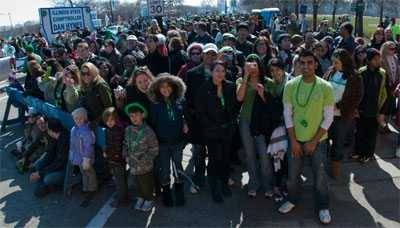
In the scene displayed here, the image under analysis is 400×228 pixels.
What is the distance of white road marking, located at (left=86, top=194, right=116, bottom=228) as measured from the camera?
201 inches

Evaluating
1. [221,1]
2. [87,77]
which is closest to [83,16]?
[87,77]

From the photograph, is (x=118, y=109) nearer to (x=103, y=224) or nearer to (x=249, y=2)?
(x=103, y=224)

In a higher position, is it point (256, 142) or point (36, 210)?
point (256, 142)

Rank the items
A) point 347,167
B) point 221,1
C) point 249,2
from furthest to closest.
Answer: point 249,2 < point 221,1 < point 347,167

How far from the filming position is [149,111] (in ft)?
17.9

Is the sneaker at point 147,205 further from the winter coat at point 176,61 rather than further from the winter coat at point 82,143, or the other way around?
the winter coat at point 176,61

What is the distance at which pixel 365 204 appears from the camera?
207 inches

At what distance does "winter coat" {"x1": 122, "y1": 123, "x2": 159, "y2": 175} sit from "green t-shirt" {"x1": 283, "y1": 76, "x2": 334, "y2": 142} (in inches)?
67.7

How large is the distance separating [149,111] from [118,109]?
672 millimetres

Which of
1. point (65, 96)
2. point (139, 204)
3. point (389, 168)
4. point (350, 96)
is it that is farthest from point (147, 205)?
point (389, 168)

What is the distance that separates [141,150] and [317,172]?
2.13m

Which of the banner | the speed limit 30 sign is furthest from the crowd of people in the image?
the banner

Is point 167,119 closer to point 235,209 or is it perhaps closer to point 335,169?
point 235,209

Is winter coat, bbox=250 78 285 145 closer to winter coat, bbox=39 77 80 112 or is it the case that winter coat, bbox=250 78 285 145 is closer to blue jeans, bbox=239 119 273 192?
blue jeans, bbox=239 119 273 192
